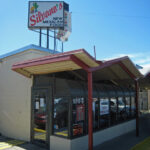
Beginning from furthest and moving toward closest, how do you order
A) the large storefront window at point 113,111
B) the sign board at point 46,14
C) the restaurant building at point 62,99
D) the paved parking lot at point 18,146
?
the sign board at point 46,14 → the large storefront window at point 113,111 → the paved parking lot at point 18,146 → the restaurant building at point 62,99

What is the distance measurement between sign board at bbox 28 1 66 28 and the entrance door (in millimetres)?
5711

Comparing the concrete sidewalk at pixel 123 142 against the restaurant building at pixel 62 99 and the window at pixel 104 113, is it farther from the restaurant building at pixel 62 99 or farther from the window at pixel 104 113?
the window at pixel 104 113

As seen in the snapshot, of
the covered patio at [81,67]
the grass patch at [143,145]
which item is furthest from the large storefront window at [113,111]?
the grass patch at [143,145]

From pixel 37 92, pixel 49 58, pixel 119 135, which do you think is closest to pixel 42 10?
pixel 37 92

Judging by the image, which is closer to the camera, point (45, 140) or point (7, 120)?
point (45, 140)

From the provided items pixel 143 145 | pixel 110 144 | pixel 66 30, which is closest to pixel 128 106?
pixel 143 145

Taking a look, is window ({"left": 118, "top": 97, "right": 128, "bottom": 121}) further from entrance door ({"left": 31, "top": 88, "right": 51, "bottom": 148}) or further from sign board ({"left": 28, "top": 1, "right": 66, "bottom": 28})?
sign board ({"left": 28, "top": 1, "right": 66, "bottom": 28})

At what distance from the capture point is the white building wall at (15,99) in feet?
25.5

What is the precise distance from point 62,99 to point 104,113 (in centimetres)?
257

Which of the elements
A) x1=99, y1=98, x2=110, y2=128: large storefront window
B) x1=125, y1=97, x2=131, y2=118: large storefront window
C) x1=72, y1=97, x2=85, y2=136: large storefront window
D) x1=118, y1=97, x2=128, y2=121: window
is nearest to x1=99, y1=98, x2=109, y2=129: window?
x1=99, y1=98, x2=110, y2=128: large storefront window

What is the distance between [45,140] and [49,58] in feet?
11.4

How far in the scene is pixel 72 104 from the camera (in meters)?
6.20

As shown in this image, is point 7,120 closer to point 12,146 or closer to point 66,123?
point 12,146

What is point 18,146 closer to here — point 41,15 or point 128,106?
point 128,106
